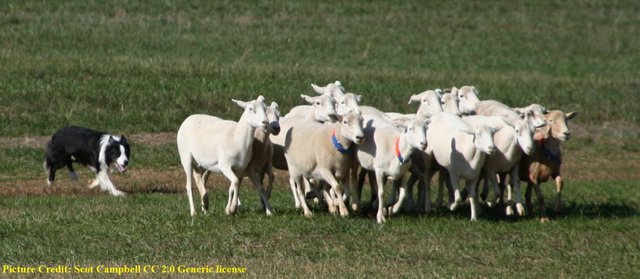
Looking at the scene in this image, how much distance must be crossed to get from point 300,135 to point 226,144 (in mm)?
1246

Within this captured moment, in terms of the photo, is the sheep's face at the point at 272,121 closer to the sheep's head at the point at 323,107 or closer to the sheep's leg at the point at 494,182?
the sheep's head at the point at 323,107

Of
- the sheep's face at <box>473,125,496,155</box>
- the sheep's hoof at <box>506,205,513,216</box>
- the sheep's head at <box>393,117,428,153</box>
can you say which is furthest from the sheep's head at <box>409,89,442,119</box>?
the sheep's head at <box>393,117,428,153</box>

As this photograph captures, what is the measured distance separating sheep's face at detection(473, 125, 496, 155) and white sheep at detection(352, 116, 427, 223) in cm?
82

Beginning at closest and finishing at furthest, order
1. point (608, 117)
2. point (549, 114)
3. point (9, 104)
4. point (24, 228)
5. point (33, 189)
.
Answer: point (24, 228) < point (549, 114) < point (33, 189) < point (9, 104) < point (608, 117)

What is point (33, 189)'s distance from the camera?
67.3ft

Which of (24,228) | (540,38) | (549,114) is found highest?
(549,114)

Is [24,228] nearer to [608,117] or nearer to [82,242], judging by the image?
[82,242]

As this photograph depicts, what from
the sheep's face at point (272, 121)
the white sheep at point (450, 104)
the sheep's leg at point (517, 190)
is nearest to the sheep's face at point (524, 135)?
the sheep's leg at point (517, 190)

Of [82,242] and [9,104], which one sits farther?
[9,104]

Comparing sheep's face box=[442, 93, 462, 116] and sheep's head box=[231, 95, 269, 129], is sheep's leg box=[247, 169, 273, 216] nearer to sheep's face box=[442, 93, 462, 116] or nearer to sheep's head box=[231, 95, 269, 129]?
sheep's head box=[231, 95, 269, 129]

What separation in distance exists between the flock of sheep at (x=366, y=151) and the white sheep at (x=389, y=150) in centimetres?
1

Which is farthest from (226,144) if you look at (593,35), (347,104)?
(593,35)

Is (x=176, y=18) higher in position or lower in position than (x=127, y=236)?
lower

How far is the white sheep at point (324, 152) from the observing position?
16.0 meters
